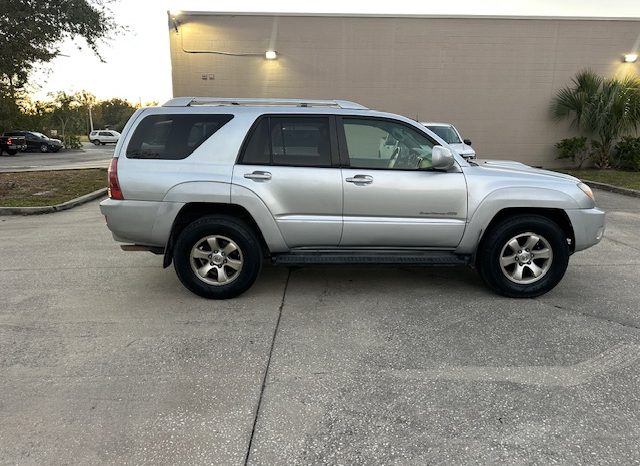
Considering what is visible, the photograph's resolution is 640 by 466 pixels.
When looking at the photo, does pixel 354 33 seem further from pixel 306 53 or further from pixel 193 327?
pixel 193 327

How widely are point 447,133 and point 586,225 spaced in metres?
6.96

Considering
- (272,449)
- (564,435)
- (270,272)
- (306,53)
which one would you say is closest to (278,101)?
(270,272)

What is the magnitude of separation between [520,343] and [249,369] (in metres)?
2.12

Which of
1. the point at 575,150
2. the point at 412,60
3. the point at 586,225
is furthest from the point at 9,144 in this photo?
the point at 586,225

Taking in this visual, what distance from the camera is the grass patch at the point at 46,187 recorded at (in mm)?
10102

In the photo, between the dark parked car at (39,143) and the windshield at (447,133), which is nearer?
the windshield at (447,133)

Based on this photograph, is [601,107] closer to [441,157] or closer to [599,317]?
[599,317]

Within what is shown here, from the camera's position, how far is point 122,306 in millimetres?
4484

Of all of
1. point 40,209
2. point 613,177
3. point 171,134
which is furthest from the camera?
point 613,177

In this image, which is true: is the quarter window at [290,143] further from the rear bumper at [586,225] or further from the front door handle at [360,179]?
the rear bumper at [586,225]

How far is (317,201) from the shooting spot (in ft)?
14.6

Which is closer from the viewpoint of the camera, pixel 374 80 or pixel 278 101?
pixel 278 101

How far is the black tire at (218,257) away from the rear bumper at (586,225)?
3078 mm

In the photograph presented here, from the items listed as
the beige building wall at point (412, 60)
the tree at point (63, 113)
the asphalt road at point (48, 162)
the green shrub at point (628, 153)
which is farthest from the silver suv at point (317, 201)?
the tree at point (63, 113)
